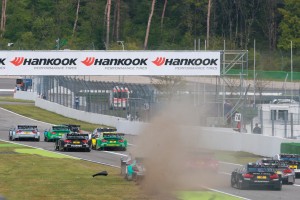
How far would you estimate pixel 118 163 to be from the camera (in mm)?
45750

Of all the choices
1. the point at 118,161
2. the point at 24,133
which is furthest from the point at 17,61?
the point at 118,161

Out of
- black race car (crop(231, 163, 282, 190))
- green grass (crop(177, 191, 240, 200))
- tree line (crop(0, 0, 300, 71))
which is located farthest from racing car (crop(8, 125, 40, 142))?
tree line (crop(0, 0, 300, 71))

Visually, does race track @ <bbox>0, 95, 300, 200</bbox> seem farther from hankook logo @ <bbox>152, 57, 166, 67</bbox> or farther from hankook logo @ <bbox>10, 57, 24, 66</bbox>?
hankook logo @ <bbox>152, 57, 166, 67</bbox>

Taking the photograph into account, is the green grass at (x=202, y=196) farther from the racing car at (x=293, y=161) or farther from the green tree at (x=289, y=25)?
the green tree at (x=289, y=25)

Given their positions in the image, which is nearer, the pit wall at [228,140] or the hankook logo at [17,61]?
the pit wall at [228,140]

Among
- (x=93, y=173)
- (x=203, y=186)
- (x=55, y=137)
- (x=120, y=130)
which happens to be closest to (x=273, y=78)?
(x=120, y=130)

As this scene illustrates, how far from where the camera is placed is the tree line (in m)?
111

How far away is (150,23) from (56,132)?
57.1 m

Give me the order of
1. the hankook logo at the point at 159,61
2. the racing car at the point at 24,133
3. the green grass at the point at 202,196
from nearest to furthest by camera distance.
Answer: the green grass at the point at 202,196 → the racing car at the point at 24,133 → the hankook logo at the point at 159,61

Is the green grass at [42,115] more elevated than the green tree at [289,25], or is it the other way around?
the green tree at [289,25]

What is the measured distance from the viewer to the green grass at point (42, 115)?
76.6 meters

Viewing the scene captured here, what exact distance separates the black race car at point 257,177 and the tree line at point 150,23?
72.6m

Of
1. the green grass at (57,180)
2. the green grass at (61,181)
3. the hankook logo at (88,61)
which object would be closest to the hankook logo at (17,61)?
the hankook logo at (88,61)

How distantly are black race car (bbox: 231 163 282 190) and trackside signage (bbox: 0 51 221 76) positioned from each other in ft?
86.7
